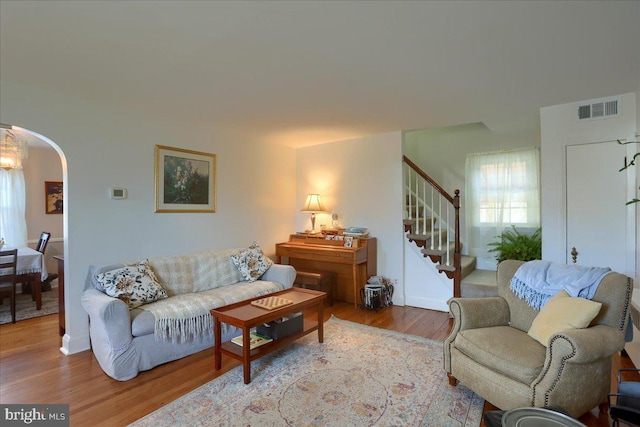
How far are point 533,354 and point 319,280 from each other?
2706mm

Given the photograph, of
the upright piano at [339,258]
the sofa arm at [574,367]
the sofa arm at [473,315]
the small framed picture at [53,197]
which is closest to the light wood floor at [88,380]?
the sofa arm at [574,367]

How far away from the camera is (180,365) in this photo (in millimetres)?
2695

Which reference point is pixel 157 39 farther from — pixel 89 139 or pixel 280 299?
pixel 280 299

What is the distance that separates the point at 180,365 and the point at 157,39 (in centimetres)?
245

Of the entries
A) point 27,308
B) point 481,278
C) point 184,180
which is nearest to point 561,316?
point 481,278

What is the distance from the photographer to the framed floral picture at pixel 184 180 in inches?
142

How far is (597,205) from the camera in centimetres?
306

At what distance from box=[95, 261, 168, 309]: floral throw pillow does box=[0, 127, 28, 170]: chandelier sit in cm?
295

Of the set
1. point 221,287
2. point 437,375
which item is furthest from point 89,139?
point 437,375

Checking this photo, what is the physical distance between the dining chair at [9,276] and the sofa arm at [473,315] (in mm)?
4563

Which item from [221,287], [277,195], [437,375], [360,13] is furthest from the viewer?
[277,195]

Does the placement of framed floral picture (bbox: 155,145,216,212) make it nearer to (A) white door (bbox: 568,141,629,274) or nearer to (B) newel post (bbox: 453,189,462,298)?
(B) newel post (bbox: 453,189,462,298)

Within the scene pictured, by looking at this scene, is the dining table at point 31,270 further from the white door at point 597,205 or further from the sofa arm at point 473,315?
the white door at point 597,205

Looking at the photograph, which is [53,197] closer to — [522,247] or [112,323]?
[112,323]
